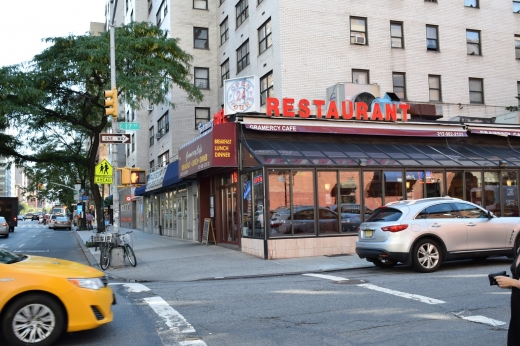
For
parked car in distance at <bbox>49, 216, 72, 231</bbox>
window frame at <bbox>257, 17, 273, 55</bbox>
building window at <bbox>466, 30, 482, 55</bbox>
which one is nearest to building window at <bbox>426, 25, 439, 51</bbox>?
building window at <bbox>466, 30, 482, 55</bbox>

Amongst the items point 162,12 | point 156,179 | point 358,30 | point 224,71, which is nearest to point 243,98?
point 358,30

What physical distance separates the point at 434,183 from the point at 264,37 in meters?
11.0

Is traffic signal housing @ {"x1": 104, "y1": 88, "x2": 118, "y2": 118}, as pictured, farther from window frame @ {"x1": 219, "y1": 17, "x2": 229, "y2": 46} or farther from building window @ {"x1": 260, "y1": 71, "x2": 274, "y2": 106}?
window frame @ {"x1": 219, "y1": 17, "x2": 229, "y2": 46}

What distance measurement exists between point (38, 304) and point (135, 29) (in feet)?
69.4

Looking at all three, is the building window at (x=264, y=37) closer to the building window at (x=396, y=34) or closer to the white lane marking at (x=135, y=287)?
the building window at (x=396, y=34)

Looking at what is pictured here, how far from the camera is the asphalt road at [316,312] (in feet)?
20.6

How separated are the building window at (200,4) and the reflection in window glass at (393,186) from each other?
1949cm

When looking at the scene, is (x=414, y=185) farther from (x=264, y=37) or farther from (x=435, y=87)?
(x=264, y=37)

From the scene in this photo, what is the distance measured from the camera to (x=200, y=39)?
31.0 meters

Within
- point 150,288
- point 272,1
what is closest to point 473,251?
point 150,288

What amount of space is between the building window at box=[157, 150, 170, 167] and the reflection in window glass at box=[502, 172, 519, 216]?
19.2 m

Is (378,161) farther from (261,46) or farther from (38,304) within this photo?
(38,304)

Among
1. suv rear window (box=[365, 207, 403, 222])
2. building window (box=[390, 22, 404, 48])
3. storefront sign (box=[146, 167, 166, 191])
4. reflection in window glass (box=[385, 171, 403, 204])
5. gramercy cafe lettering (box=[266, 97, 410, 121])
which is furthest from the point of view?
storefront sign (box=[146, 167, 166, 191])

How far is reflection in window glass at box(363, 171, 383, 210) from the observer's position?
1669cm
